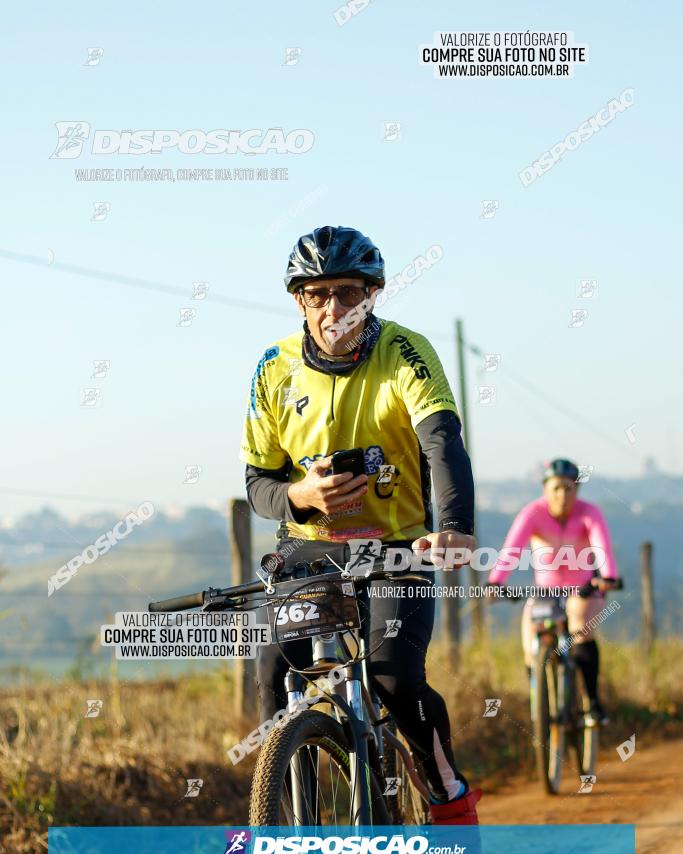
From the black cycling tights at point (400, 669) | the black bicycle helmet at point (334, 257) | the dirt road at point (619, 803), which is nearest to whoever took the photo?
the black cycling tights at point (400, 669)

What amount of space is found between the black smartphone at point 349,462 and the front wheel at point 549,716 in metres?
5.17

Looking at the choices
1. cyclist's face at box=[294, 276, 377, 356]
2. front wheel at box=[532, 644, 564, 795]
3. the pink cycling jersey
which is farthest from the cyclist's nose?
front wheel at box=[532, 644, 564, 795]

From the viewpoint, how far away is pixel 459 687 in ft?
35.4

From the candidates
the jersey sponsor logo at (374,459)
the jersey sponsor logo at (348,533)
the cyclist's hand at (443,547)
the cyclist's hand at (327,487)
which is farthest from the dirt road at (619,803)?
the cyclist's hand at (327,487)

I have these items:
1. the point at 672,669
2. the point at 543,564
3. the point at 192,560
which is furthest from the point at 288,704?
the point at 192,560

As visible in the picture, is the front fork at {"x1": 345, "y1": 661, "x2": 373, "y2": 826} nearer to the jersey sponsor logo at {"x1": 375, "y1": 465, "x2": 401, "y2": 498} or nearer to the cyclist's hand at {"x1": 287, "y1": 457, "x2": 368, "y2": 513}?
the cyclist's hand at {"x1": 287, "y1": 457, "x2": 368, "y2": 513}

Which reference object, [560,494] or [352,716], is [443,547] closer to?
[352,716]

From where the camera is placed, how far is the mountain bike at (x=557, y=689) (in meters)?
9.23

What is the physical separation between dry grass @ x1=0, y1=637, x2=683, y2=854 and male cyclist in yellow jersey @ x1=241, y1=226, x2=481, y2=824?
96.7 inches

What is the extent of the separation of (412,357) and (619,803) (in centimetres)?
453

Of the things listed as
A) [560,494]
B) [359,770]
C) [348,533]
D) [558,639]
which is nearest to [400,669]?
[359,770]

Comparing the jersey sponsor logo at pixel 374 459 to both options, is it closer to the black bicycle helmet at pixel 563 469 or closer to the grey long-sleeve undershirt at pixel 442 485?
the grey long-sleeve undershirt at pixel 442 485

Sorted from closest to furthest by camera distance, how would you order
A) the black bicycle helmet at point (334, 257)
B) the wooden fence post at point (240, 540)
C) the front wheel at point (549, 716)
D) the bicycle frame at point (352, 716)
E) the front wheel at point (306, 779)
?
the front wheel at point (306, 779), the bicycle frame at point (352, 716), the black bicycle helmet at point (334, 257), the front wheel at point (549, 716), the wooden fence post at point (240, 540)

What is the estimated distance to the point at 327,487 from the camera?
4.30 m
